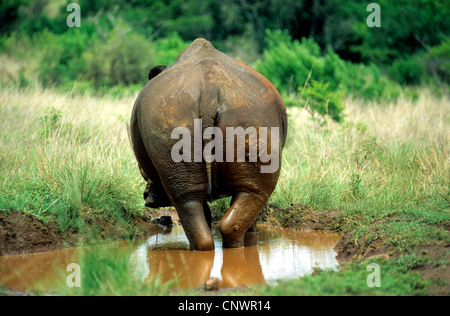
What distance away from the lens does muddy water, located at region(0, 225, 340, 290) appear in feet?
14.4

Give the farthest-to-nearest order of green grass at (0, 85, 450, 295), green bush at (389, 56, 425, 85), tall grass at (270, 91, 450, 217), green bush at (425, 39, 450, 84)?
green bush at (389, 56, 425, 85) → green bush at (425, 39, 450, 84) → tall grass at (270, 91, 450, 217) → green grass at (0, 85, 450, 295)

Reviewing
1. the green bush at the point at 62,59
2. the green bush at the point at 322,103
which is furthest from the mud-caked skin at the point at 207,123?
the green bush at the point at 62,59

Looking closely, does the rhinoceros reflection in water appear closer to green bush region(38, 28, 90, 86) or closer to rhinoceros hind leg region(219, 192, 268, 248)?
rhinoceros hind leg region(219, 192, 268, 248)

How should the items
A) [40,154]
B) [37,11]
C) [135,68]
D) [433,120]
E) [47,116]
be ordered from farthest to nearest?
[37,11], [135,68], [433,120], [47,116], [40,154]

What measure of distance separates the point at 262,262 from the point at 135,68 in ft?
42.7

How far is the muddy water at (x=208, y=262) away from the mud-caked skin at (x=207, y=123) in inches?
9.5

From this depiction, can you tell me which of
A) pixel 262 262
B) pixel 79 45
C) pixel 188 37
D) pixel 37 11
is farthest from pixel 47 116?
pixel 37 11

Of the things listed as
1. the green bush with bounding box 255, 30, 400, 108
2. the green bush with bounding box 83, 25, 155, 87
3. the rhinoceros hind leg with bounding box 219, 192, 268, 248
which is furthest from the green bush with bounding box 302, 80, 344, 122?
the green bush with bounding box 83, 25, 155, 87

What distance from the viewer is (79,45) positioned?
752 inches

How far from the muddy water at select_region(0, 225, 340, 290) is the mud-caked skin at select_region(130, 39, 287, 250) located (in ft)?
0.79

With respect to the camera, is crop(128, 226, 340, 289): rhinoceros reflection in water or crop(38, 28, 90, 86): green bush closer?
crop(128, 226, 340, 289): rhinoceros reflection in water

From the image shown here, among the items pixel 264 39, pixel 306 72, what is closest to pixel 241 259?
pixel 306 72

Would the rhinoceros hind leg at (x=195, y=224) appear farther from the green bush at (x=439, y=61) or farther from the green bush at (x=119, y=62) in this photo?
the green bush at (x=439, y=61)

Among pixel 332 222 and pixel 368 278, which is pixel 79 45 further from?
pixel 368 278
